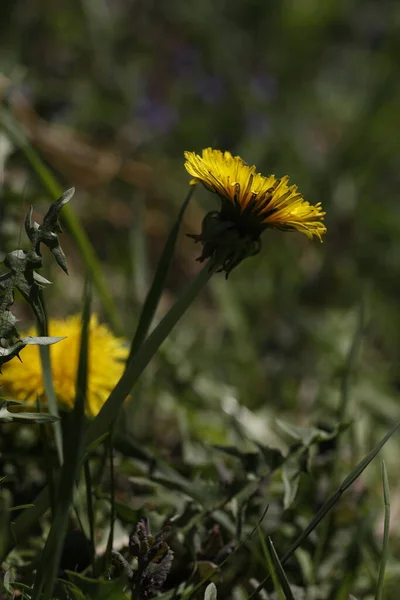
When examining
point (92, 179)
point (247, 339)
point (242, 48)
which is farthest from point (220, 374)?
point (242, 48)

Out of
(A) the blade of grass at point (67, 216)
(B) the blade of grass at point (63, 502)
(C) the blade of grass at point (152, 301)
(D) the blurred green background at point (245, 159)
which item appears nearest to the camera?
(B) the blade of grass at point (63, 502)

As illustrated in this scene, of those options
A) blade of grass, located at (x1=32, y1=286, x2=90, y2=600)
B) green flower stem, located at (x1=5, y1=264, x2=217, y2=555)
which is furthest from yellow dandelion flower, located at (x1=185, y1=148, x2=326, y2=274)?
blade of grass, located at (x1=32, y1=286, x2=90, y2=600)

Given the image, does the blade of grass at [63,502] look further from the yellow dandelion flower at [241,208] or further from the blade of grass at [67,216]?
the blade of grass at [67,216]

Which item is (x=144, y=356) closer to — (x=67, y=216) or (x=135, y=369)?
(x=135, y=369)

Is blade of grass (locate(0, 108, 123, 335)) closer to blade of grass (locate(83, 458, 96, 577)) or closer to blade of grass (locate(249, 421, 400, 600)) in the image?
blade of grass (locate(83, 458, 96, 577))

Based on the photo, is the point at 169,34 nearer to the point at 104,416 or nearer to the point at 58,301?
the point at 58,301

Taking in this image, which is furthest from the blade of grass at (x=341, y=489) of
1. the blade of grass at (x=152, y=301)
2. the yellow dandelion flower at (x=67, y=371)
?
the yellow dandelion flower at (x=67, y=371)

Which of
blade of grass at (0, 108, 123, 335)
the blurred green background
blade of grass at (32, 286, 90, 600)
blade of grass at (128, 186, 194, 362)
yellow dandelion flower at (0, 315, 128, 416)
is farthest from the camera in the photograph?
the blurred green background
